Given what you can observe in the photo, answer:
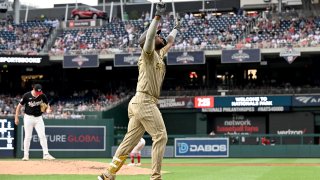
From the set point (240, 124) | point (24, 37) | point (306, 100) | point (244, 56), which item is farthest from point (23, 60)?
point (306, 100)

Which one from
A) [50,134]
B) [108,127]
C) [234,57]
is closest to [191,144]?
[108,127]

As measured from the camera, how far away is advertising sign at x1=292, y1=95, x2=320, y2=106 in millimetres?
→ 36781

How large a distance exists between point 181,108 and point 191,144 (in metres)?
14.2

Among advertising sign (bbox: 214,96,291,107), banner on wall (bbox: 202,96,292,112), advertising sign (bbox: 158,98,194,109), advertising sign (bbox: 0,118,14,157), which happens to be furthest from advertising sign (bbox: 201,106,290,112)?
advertising sign (bbox: 0,118,14,157)

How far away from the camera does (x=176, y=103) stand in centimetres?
3981

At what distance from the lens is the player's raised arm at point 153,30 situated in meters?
7.40

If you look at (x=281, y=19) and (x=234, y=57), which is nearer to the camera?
(x=234, y=57)

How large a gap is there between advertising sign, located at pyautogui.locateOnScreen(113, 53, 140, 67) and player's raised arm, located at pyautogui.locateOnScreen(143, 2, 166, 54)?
31.3 meters

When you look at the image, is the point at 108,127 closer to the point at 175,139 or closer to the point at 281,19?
the point at 175,139

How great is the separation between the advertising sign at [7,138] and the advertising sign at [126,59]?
16454 mm

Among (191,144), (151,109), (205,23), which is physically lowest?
(191,144)

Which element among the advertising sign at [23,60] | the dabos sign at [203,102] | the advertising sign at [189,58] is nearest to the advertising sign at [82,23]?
the advertising sign at [23,60]

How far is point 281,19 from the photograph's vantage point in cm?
4181

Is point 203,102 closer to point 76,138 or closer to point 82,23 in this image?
point 82,23
